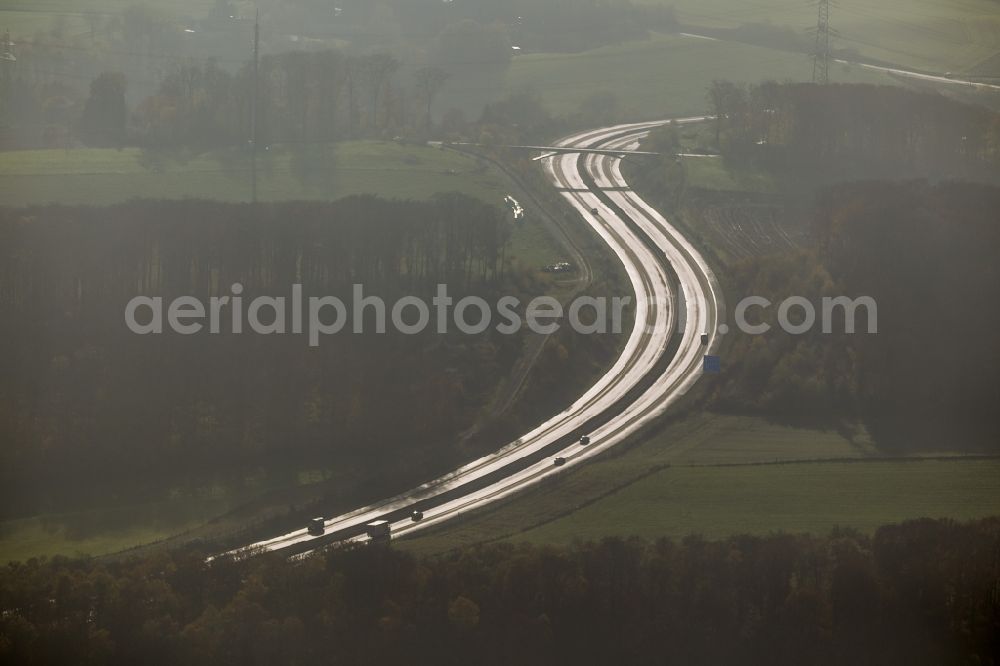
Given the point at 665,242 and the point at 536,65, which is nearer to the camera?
the point at 665,242

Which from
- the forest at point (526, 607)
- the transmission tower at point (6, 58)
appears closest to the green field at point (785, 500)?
the forest at point (526, 607)

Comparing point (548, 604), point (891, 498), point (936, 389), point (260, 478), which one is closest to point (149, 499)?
point (260, 478)

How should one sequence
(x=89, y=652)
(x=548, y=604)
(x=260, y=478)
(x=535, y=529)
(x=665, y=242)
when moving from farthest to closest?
(x=665, y=242) < (x=260, y=478) < (x=535, y=529) < (x=548, y=604) < (x=89, y=652)

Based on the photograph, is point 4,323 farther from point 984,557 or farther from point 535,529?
point 984,557

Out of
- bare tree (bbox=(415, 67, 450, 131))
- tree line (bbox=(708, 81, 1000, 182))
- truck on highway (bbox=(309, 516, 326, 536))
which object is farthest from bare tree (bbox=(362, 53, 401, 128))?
truck on highway (bbox=(309, 516, 326, 536))

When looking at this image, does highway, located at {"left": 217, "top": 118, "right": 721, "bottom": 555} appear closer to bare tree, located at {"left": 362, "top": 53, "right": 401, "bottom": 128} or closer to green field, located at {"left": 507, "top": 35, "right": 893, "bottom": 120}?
bare tree, located at {"left": 362, "top": 53, "right": 401, "bottom": 128}
